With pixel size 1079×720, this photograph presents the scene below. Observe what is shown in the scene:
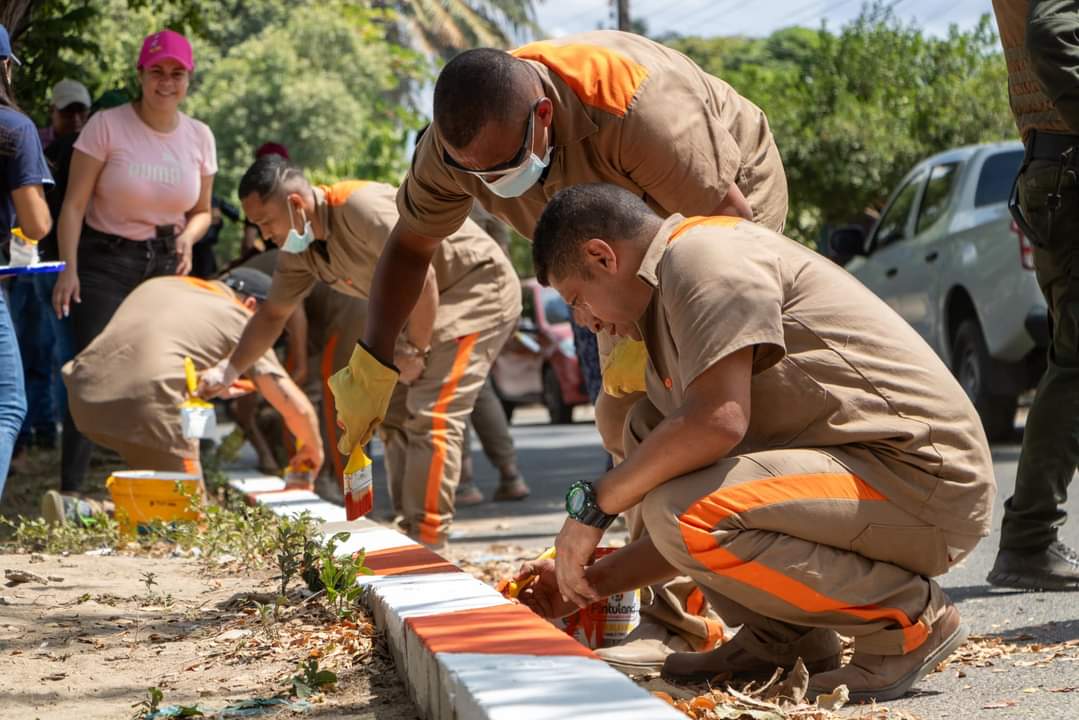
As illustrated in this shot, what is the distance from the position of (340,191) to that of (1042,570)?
3459 mm

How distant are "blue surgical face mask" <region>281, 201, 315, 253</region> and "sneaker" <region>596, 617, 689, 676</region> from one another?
2.93 metres

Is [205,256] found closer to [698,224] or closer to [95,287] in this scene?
[95,287]

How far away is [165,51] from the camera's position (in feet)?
26.8

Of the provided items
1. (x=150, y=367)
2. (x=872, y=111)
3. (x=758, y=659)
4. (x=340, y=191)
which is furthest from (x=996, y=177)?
(x=872, y=111)

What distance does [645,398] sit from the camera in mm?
4285

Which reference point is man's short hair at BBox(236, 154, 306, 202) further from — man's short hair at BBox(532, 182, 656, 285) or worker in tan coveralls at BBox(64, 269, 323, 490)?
man's short hair at BBox(532, 182, 656, 285)

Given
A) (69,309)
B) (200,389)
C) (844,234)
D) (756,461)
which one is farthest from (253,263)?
(756,461)

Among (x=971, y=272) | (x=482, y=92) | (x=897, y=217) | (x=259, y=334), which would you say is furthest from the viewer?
(x=897, y=217)

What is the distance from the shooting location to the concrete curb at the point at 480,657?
286 centimetres

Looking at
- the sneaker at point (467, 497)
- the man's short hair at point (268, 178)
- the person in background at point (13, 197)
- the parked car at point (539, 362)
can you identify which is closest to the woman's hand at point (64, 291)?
the man's short hair at point (268, 178)

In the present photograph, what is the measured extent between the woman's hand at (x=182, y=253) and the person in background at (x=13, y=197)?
8.45 ft

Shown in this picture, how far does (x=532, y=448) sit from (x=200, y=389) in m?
7.16

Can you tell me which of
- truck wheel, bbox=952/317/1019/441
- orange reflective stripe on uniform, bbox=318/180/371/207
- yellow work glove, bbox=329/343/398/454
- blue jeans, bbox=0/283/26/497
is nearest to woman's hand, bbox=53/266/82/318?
orange reflective stripe on uniform, bbox=318/180/371/207

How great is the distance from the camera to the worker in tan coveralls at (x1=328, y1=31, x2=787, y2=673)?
14.1 feet
